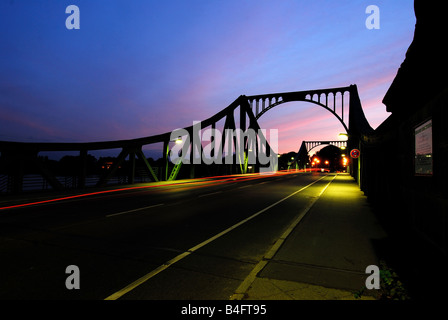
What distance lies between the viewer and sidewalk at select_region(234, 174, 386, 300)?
2.81 m

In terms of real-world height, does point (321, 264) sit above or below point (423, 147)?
below

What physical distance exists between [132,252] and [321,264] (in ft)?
10.4

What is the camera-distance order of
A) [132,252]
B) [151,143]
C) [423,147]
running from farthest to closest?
[151,143], [423,147], [132,252]

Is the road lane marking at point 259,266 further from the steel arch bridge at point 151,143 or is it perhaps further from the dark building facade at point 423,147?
the steel arch bridge at point 151,143

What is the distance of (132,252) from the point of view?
414 centimetres

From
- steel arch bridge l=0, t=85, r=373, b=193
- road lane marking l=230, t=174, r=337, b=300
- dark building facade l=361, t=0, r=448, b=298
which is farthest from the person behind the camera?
steel arch bridge l=0, t=85, r=373, b=193

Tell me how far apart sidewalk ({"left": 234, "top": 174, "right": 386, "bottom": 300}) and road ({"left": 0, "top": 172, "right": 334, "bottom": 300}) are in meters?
0.35

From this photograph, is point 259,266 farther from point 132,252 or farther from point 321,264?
point 132,252

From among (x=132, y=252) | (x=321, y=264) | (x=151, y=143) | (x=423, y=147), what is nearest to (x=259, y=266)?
(x=321, y=264)

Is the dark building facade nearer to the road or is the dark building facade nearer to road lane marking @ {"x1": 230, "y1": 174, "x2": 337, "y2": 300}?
road lane marking @ {"x1": 230, "y1": 174, "x2": 337, "y2": 300}

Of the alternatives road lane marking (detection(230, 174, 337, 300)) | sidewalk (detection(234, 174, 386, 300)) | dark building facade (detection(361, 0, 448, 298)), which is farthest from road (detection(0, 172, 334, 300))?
dark building facade (detection(361, 0, 448, 298))

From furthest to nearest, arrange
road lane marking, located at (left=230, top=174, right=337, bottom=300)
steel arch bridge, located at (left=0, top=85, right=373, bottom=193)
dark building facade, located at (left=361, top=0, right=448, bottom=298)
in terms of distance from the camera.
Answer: steel arch bridge, located at (left=0, top=85, right=373, bottom=193) < dark building facade, located at (left=361, top=0, right=448, bottom=298) < road lane marking, located at (left=230, top=174, right=337, bottom=300)
